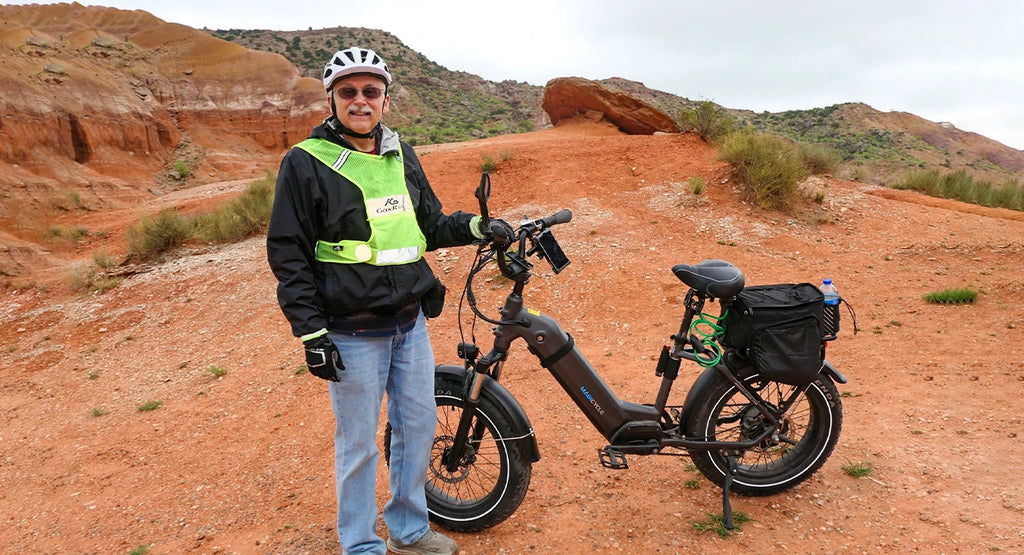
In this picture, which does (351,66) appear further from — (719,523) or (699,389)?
(719,523)

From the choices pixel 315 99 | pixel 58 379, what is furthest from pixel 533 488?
pixel 315 99

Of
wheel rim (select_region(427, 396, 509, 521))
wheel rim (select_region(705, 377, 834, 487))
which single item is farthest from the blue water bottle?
wheel rim (select_region(427, 396, 509, 521))

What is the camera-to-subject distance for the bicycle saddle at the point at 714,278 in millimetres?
2777

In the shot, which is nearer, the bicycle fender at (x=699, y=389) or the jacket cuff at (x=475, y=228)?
the jacket cuff at (x=475, y=228)

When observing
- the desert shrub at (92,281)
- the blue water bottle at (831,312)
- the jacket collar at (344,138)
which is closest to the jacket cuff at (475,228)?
the jacket collar at (344,138)

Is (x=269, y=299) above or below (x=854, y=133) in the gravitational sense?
below

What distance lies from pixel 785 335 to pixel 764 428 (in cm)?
59

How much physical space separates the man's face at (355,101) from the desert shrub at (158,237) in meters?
10.6

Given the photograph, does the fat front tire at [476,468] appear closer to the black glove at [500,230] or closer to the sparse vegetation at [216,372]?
the black glove at [500,230]

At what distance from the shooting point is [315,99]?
98.9ft

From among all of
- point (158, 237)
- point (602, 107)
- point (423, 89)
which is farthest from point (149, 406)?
point (423, 89)

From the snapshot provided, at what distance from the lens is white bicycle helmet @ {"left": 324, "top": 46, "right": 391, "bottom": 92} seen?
2.30 metres

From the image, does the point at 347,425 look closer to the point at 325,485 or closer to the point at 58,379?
the point at 325,485

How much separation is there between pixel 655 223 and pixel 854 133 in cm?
3386
